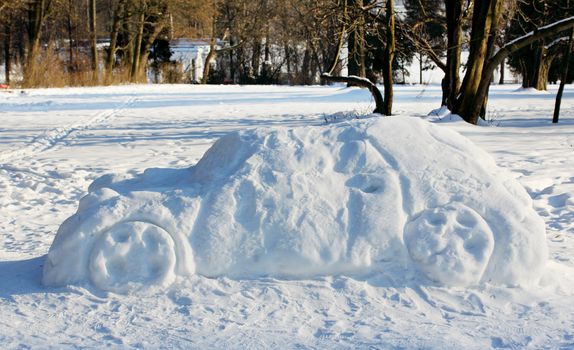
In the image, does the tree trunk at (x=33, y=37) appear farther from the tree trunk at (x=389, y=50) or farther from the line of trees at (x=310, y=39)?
the tree trunk at (x=389, y=50)

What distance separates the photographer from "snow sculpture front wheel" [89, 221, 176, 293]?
4.12 meters

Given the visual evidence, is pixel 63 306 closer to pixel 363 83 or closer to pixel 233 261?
pixel 233 261

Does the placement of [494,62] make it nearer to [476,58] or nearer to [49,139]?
[476,58]

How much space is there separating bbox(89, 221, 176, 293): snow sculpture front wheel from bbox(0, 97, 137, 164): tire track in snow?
7.23m

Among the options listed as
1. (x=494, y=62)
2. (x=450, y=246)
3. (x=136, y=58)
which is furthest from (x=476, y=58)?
(x=136, y=58)

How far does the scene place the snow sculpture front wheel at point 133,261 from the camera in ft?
13.5

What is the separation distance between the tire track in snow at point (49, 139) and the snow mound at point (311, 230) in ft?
23.6

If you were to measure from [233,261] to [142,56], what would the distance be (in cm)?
4744

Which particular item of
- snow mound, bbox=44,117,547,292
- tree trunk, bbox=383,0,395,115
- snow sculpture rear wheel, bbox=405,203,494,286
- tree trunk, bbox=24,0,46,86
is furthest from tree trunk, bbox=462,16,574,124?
tree trunk, bbox=24,0,46,86

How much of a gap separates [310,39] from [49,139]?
680 cm

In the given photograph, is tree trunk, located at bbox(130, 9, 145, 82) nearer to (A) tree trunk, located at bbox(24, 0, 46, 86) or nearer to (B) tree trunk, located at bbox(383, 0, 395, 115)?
(A) tree trunk, located at bbox(24, 0, 46, 86)

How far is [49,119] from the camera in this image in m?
17.9

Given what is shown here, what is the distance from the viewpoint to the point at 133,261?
4129 mm

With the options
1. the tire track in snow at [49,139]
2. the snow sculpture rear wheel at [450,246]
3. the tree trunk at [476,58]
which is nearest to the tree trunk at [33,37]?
the tire track in snow at [49,139]
